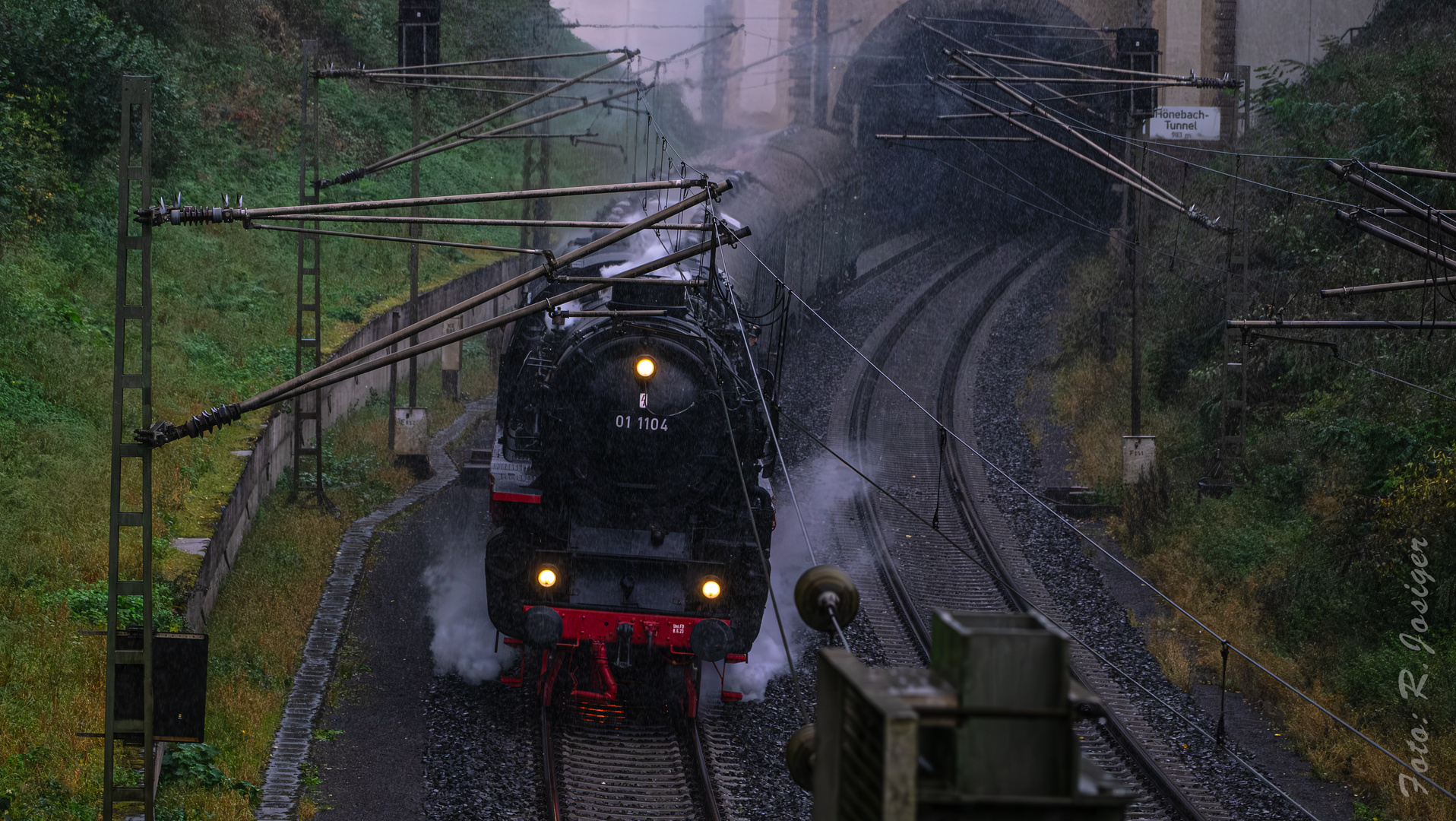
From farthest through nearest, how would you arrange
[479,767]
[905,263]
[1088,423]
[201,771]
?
[905,263], [1088,423], [479,767], [201,771]

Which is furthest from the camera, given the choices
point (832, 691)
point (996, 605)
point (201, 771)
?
point (996, 605)

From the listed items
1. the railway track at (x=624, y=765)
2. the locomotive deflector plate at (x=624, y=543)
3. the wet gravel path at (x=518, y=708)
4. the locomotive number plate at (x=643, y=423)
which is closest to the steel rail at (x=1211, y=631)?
the wet gravel path at (x=518, y=708)

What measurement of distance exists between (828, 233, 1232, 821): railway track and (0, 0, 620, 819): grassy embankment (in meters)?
6.62

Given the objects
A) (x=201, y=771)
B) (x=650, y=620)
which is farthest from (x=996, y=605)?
(x=201, y=771)

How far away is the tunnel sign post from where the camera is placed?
62.0 ft

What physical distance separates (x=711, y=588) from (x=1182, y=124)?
41.8 ft

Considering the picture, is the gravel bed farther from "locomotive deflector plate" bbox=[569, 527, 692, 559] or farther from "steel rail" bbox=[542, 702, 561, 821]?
"steel rail" bbox=[542, 702, 561, 821]

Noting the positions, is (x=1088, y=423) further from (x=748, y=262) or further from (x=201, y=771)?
(x=201, y=771)

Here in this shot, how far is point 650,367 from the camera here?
33.8ft

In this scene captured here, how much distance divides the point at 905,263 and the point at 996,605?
19021 mm

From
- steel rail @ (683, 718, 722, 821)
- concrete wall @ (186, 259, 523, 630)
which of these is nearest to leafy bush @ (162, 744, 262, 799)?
concrete wall @ (186, 259, 523, 630)

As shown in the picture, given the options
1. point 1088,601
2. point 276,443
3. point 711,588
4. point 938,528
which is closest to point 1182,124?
point 1088,601

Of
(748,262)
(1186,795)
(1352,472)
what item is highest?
(748,262)

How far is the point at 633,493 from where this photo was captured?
10.6 m
